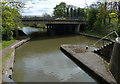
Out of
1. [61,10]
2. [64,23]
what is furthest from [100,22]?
[61,10]

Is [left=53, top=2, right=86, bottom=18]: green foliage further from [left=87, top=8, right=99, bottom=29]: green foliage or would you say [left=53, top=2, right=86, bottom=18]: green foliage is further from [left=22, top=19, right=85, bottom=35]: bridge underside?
[left=87, top=8, right=99, bottom=29]: green foliage

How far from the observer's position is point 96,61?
9.91 meters

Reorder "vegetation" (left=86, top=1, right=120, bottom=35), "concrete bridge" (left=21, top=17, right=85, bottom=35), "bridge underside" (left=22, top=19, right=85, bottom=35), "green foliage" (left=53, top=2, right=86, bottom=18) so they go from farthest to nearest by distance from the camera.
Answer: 1. "green foliage" (left=53, top=2, right=86, bottom=18)
2. "bridge underside" (left=22, top=19, right=85, bottom=35)
3. "concrete bridge" (left=21, top=17, right=85, bottom=35)
4. "vegetation" (left=86, top=1, right=120, bottom=35)

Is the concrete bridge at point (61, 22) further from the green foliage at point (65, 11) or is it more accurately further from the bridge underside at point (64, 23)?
the green foliage at point (65, 11)

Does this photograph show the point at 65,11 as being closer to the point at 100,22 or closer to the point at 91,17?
the point at 91,17

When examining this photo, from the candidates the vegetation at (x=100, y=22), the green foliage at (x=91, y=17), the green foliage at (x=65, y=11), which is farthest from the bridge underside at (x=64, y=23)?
the green foliage at (x=65, y=11)

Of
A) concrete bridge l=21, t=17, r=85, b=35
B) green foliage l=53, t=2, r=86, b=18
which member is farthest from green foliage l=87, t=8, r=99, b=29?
green foliage l=53, t=2, r=86, b=18

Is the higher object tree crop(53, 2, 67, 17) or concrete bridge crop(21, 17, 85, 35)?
tree crop(53, 2, 67, 17)

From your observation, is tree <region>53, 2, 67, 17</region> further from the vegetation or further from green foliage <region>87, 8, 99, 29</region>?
green foliage <region>87, 8, 99, 29</region>

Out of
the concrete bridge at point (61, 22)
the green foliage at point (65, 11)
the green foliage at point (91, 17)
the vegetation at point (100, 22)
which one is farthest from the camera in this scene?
the green foliage at point (65, 11)

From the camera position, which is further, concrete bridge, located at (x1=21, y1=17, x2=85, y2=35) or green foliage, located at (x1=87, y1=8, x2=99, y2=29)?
green foliage, located at (x1=87, y1=8, x2=99, y2=29)

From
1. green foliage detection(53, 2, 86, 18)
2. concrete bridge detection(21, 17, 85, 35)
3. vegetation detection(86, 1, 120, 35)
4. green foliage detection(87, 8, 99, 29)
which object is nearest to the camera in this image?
vegetation detection(86, 1, 120, 35)

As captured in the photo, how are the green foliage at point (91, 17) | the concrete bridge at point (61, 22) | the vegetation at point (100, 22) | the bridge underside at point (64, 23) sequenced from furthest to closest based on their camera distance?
the green foliage at point (91, 17), the bridge underside at point (64, 23), the concrete bridge at point (61, 22), the vegetation at point (100, 22)

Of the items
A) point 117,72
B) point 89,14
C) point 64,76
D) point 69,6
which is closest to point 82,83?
point 64,76
